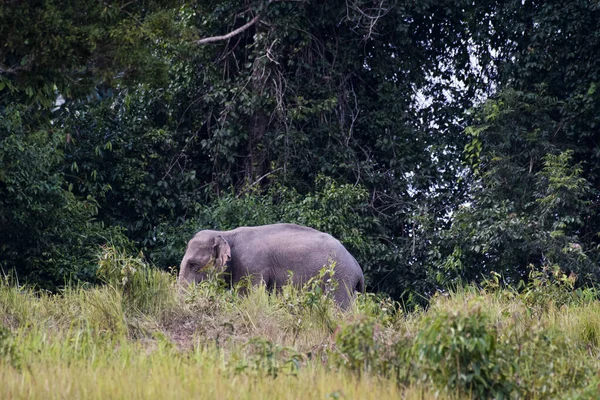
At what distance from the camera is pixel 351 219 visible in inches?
586

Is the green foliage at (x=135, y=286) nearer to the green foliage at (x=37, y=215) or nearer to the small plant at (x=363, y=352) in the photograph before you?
the small plant at (x=363, y=352)

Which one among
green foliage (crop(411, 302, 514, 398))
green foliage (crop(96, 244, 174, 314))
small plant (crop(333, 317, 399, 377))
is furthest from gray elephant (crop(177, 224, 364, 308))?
green foliage (crop(411, 302, 514, 398))

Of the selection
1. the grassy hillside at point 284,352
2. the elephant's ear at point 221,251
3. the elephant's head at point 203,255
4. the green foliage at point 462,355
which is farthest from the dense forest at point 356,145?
the green foliage at point 462,355

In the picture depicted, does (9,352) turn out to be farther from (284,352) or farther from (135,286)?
(135,286)

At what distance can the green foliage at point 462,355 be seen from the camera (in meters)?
5.77

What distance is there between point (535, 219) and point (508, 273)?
2.97 feet

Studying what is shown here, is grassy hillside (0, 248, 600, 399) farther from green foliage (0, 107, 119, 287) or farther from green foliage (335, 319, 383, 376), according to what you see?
green foliage (0, 107, 119, 287)

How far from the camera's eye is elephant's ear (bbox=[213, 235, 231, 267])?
11773mm

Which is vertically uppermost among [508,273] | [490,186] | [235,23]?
[235,23]

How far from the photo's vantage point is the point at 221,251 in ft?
39.1

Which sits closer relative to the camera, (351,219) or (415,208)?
(351,219)

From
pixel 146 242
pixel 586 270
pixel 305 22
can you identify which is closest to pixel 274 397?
pixel 586 270

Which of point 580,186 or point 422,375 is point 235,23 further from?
point 422,375

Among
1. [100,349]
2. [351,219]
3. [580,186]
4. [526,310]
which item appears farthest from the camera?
[351,219]
